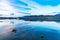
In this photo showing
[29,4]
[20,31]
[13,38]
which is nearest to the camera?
[29,4]

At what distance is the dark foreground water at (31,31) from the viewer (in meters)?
2.07

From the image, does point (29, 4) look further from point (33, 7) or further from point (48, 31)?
point (48, 31)

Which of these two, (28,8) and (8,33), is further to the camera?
(8,33)

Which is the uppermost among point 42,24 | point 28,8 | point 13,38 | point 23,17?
point 28,8

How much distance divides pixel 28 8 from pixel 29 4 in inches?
2.8

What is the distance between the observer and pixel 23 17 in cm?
215

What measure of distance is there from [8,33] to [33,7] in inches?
30.2

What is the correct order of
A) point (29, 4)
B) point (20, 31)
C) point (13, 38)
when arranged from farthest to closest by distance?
1. point (20, 31)
2. point (13, 38)
3. point (29, 4)

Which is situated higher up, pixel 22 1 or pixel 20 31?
pixel 22 1

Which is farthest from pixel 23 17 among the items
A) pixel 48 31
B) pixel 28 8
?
pixel 48 31

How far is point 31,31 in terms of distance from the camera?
229 cm

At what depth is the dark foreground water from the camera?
2066mm

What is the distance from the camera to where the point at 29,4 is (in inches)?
77.6

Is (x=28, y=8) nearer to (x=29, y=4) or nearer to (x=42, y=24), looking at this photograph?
(x=29, y=4)
